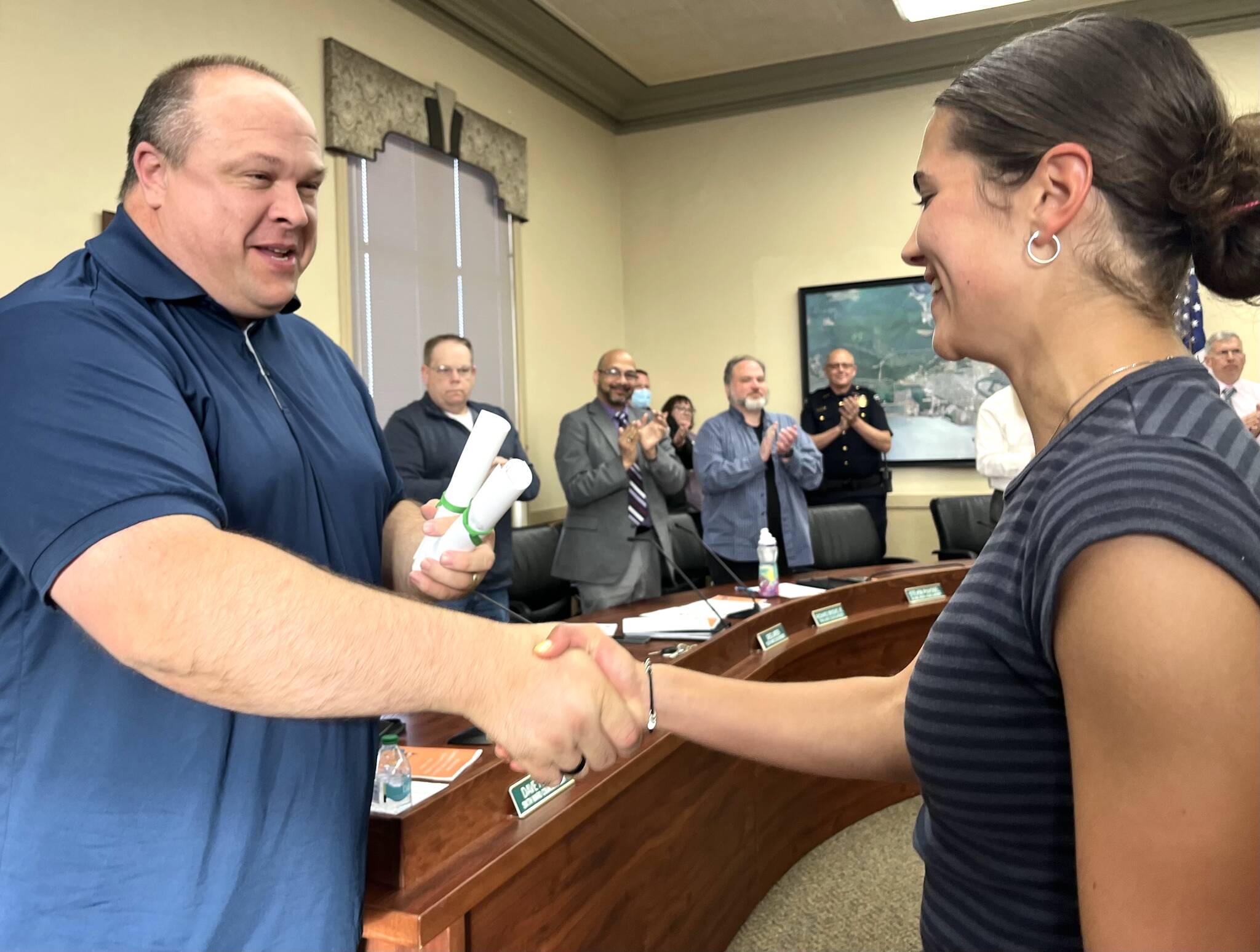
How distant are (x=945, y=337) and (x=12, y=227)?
10.5 feet

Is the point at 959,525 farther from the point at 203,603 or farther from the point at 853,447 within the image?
the point at 203,603

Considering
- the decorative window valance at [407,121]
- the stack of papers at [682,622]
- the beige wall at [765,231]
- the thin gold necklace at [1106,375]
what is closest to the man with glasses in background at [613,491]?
the stack of papers at [682,622]

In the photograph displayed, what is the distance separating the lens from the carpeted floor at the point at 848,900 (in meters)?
2.47

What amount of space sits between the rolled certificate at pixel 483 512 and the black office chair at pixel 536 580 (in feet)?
9.11

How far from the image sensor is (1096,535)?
0.71m

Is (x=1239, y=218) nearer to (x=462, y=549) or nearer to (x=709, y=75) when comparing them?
(x=462, y=549)

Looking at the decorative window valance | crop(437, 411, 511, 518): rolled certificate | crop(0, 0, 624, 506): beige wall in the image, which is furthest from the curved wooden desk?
the decorative window valance

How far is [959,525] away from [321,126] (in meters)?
3.73

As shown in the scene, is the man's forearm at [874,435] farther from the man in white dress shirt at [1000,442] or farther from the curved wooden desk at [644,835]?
the curved wooden desk at [644,835]

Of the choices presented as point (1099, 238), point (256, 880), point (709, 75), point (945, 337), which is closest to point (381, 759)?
point (256, 880)

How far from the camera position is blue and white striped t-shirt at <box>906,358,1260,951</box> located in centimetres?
71

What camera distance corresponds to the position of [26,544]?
0.84m

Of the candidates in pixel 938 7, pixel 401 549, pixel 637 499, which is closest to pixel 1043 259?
pixel 401 549

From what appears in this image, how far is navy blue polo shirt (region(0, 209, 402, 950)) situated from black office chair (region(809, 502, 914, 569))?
3651 millimetres
